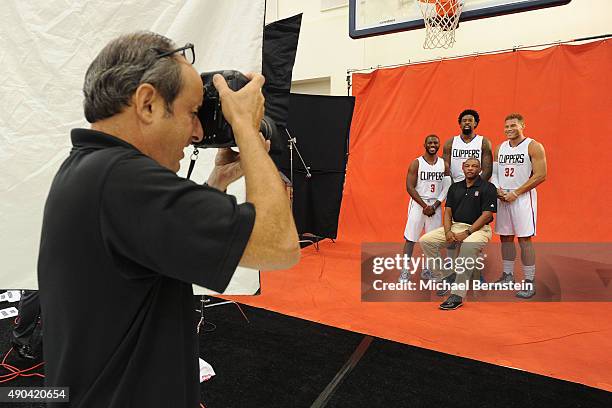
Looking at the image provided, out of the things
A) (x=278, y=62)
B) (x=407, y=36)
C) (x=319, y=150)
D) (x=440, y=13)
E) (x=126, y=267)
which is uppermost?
(x=407, y=36)

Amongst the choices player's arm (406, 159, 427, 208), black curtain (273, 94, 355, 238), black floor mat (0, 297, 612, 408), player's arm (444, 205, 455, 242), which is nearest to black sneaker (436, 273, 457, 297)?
player's arm (444, 205, 455, 242)

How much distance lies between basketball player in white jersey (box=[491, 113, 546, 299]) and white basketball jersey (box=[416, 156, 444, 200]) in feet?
1.68

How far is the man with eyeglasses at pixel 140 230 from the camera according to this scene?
2.00ft

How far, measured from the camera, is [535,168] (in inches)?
139

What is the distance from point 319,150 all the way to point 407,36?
207cm

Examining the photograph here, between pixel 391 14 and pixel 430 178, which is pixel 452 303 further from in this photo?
pixel 391 14

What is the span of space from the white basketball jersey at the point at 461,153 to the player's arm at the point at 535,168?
1.40ft

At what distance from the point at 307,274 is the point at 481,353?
214cm

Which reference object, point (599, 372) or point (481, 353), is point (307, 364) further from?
point (599, 372)

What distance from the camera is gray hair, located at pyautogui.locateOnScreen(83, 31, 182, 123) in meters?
0.66

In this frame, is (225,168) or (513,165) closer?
(225,168)

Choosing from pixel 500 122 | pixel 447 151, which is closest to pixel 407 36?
pixel 500 122

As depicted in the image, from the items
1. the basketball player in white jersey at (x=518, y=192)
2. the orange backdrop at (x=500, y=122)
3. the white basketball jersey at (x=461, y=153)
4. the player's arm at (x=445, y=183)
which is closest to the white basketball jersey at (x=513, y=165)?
the basketball player in white jersey at (x=518, y=192)

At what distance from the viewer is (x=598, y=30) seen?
470cm
